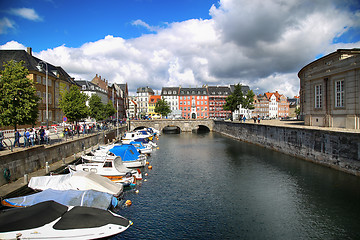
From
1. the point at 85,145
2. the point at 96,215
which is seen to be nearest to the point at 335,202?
the point at 96,215

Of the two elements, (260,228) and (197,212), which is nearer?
(260,228)

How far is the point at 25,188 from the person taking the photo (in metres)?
18.7

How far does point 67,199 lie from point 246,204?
1289 centimetres

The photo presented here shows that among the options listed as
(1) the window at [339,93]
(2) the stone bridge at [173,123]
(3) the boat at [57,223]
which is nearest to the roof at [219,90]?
(2) the stone bridge at [173,123]

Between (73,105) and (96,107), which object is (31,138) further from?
(96,107)

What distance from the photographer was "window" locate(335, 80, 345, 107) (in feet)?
107

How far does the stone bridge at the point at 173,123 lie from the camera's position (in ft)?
310

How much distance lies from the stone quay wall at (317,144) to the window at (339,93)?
5.59 meters

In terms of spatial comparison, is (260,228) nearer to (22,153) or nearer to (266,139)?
(22,153)

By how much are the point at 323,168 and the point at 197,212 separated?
19244mm

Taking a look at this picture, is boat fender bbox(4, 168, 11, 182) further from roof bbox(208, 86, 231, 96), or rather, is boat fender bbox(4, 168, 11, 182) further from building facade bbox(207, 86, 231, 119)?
roof bbox(208, 86, 231, 96)

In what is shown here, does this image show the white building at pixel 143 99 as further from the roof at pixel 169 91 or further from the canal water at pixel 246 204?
the canal water at pixel 246 204

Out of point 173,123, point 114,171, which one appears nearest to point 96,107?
point 173,123

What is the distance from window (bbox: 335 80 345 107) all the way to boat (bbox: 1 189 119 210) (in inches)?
1256
